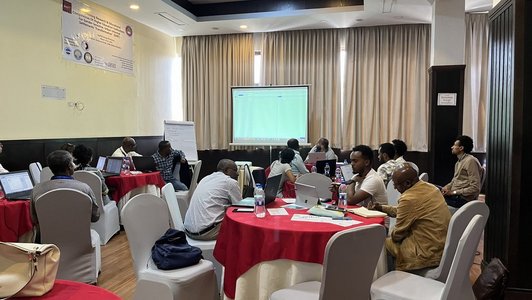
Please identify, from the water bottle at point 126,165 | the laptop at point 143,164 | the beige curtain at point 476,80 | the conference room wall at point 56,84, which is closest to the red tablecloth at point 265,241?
the water bottle at point 126,165

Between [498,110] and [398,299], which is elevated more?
[498,110]

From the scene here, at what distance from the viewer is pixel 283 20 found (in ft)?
25.3

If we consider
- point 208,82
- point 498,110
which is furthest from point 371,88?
point 498,110

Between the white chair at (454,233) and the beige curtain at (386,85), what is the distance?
5.74 m

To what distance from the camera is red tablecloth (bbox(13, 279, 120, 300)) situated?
1.49 m

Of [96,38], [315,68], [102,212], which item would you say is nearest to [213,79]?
[315,68]

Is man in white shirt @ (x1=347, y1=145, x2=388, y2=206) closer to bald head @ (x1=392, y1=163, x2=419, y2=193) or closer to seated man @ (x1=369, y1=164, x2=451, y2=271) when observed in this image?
bald head @ (x1=392, y1=163, x2=419, y2=193)

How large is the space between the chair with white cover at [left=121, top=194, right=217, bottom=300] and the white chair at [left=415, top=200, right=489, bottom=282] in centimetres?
154

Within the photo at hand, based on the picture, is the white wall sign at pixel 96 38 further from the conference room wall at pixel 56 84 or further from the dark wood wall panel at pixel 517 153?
the dark wood wall panel at pixel 517 153

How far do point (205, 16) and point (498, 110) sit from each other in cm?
586

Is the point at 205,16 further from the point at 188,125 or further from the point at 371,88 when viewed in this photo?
the point at 371,88

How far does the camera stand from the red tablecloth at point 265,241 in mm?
2443

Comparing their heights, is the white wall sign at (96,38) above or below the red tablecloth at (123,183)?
above

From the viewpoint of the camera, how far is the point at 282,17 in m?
7.51
